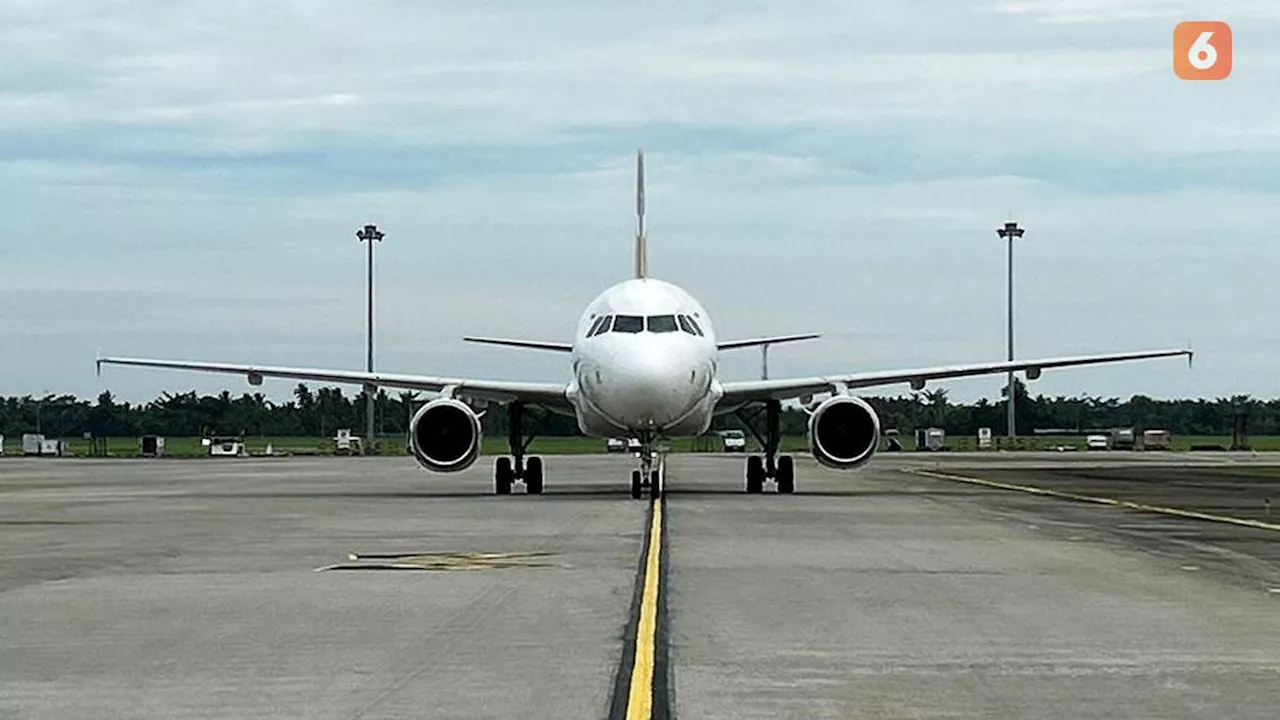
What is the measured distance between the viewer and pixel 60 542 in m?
22.0

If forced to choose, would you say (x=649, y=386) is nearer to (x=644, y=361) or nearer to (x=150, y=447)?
(x=644, y=361)

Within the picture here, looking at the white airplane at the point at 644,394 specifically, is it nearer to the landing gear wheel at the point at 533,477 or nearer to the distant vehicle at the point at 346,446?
the landing gear wheel at the point at 533,477

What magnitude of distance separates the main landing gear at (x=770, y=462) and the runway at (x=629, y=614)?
773cm

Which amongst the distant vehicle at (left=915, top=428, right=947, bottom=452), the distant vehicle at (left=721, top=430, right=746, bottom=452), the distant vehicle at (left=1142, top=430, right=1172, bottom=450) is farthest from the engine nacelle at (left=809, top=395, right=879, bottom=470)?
the distant vehicle at (left=1142, top=430, right=1172, bottom=450)

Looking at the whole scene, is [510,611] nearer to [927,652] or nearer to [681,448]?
[927,652]

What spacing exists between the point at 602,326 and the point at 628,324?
0.65 meters

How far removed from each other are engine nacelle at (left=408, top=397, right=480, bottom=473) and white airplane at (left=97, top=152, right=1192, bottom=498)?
17mm

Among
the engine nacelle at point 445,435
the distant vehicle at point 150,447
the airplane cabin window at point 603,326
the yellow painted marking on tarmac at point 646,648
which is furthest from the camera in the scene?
the distant vehicle at point 150,447

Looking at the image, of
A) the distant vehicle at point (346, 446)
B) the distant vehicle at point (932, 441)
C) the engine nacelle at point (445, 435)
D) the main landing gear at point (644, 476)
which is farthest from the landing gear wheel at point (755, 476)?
the distant vehicle at point (932, 441)

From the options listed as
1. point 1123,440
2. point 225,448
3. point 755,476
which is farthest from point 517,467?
A: point 1123,440

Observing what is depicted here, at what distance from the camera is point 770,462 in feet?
124

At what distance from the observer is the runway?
9852 mm

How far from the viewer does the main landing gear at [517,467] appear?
3562 centimetres

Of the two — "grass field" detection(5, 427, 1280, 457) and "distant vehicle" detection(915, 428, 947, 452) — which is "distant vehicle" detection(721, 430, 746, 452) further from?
"distant vehicle" detection(915, 428, 947, 452)
